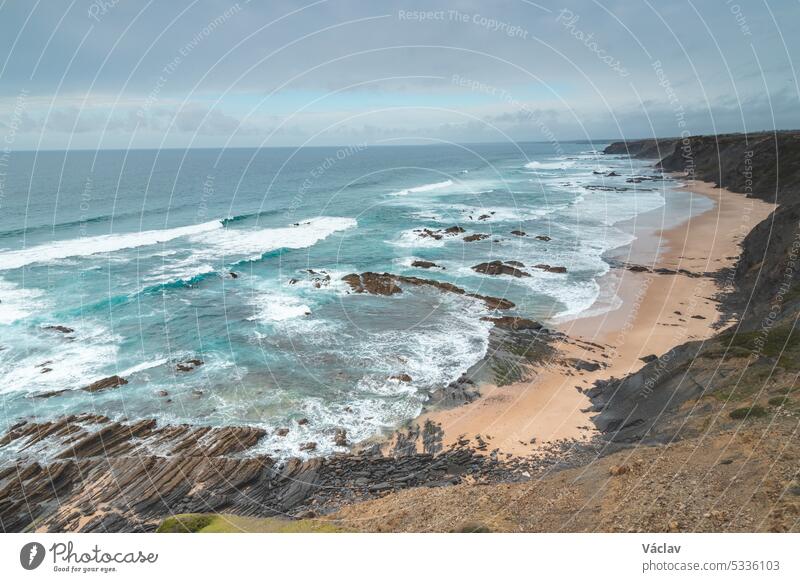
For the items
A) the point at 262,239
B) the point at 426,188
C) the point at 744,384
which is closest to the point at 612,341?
the point at 744,384

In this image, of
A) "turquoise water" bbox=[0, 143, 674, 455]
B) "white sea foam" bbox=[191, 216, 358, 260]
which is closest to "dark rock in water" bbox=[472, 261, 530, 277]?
"turquoise water" bbox=[0, 143, 674, 455]

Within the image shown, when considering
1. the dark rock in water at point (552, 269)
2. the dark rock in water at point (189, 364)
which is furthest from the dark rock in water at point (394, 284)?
the dark rock in water at point (189, 364)

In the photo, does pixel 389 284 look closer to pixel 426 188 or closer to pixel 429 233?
pixel 429 233

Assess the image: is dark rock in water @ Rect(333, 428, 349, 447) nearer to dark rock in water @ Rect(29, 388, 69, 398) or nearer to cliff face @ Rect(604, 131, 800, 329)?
dark rock in water @ Rect(29, 388, 69, 398)

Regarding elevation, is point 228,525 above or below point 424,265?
below

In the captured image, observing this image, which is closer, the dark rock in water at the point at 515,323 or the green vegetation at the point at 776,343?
the green vegetation at the point at 776,343

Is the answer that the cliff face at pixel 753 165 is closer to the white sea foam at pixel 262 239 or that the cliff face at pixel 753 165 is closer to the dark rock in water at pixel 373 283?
the dark rock in water at pixel 373 283
